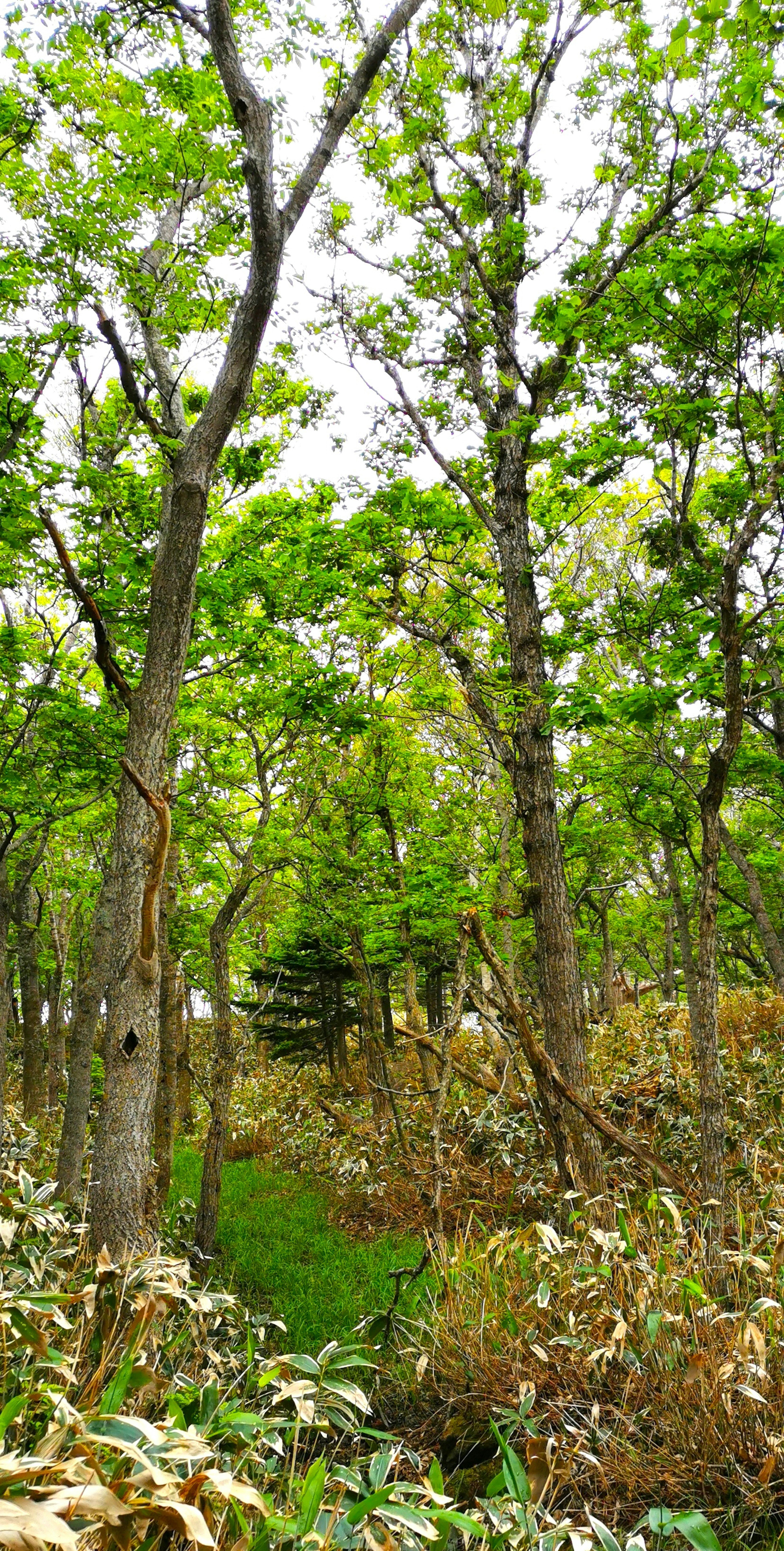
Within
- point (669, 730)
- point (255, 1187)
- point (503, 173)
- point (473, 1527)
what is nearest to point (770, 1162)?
point (473, 1527)

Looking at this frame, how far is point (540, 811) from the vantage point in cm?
554

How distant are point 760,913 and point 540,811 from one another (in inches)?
289

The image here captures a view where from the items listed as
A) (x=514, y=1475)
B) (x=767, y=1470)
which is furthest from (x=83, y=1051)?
(x=767, y=1470)

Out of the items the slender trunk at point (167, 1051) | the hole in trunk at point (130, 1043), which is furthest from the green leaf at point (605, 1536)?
the slender trunk at point (167, 1051)

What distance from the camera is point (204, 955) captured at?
481 inches

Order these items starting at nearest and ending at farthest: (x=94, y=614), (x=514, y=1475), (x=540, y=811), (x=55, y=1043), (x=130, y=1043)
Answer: (x=514, y=1475)
(x=94, y=614)
(x=130, y=1043)
(x=540, y=811)
(x=55, y=1043)

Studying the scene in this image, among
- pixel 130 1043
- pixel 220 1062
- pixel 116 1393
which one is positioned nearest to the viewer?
pixel 116 1393

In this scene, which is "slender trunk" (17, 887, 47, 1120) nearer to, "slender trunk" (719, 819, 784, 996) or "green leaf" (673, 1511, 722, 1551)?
"slender trunk" (719, 819, 784, 996)

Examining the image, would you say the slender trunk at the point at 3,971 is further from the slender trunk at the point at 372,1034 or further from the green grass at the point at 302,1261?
the slender trunk at the point at 372,1034

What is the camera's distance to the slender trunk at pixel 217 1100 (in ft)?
20.1

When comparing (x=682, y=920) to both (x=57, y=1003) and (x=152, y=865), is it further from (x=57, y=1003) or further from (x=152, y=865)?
(x=152, y=865)

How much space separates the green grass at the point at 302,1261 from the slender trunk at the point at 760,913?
6.00 m

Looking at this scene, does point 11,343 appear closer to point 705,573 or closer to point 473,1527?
point 705,573

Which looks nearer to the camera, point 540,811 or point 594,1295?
point 594,1295
